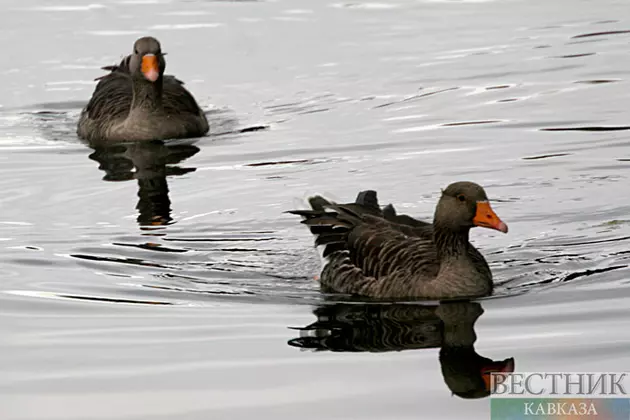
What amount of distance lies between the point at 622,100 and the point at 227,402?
1239 cm

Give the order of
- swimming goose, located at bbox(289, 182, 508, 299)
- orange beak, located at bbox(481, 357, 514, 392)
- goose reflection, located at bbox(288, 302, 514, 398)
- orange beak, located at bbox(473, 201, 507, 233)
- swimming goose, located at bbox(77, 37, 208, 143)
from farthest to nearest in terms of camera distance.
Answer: swimming goose, located at bbox(77, 37, 208, 143)
swimming goose, located at bbox(289, 182, 508, 299)
orange beak, located at bbox(473, 201, 507, 233)
goose reflection, located at bbox(288, 302, 514, 398)
orange beak, located at bbox(481, 357, 514, 392)

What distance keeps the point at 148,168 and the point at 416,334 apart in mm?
8151

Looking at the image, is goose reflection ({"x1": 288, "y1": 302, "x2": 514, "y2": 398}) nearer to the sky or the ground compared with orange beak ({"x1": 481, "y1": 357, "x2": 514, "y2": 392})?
nearer to the sky

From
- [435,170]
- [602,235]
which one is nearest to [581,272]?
[602,235]

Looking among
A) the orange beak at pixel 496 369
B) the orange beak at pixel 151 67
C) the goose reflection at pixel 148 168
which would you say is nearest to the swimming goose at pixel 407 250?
the orange beak at pixel 496 369

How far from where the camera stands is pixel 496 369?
10547 mm

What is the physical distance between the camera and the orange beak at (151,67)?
20828 millimetres

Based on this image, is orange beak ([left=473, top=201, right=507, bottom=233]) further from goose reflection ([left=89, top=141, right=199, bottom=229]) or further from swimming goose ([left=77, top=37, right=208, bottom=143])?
swimming goose ([left=77, top=37, right=208, bottom=143])

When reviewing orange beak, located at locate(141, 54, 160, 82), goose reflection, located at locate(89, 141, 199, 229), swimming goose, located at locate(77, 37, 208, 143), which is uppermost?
orange beak, located at locate(141, 54, 160, 82)

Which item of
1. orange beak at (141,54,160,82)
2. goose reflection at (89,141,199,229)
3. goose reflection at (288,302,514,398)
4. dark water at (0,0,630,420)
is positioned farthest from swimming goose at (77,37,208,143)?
goose reflection at (288,302,514,398)

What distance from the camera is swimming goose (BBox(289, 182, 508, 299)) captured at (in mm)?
12641

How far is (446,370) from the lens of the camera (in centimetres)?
1063

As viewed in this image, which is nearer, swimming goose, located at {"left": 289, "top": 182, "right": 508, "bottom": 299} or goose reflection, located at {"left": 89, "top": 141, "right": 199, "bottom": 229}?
swimming goose, located at {"left": 289, "top": 182, "right": 508, "bottom": 299}

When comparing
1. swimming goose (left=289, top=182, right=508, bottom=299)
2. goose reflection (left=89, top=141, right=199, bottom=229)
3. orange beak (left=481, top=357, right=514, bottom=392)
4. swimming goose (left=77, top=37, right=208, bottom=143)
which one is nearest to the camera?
orange beak (left=481, top=357, right=514, bottom=392)
